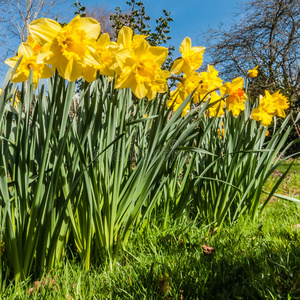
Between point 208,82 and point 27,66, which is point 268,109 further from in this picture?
point 27,66

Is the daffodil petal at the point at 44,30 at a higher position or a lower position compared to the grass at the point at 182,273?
higher

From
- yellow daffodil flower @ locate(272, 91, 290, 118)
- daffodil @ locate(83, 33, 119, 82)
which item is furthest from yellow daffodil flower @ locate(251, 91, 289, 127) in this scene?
daffodil @ locate(83, 33, 119, 82)

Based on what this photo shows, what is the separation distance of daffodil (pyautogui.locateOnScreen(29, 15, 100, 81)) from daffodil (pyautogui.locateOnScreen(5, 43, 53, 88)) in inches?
3.7

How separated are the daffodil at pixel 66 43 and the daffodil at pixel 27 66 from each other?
9 cm

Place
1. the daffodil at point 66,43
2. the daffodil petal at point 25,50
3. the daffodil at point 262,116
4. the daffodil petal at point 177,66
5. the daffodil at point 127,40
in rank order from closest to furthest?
the daffodil at point 66,43, the daffodil petal at point 25,50, the daffodil at point 127,40, the daffodil petal at point 177,66, the daffodil at point 262,116

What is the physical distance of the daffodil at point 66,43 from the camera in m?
1.03

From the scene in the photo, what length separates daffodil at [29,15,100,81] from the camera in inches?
40.4

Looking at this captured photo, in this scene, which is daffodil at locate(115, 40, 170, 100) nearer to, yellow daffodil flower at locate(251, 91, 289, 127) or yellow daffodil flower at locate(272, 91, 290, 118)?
yellow daffodil flower at locate(251, 91, 289, 127)

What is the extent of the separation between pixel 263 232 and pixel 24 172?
4.69 feet

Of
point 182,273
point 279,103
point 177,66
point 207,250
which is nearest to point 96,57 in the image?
point 177,66

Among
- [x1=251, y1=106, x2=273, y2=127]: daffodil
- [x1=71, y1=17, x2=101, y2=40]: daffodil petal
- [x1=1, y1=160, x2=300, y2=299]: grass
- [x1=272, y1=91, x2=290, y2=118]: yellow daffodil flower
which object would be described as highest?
[x1=71, y1=17, x2=101, y2=40]: daffodil petal

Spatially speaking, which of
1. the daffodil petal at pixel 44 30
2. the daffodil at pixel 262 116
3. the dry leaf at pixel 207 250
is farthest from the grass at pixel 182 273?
the daffodil petal at pixel 44 30

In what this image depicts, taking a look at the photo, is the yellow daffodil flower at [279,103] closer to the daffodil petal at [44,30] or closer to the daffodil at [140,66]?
the daffodil at [140,66]

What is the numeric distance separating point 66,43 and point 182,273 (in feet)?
3.40
